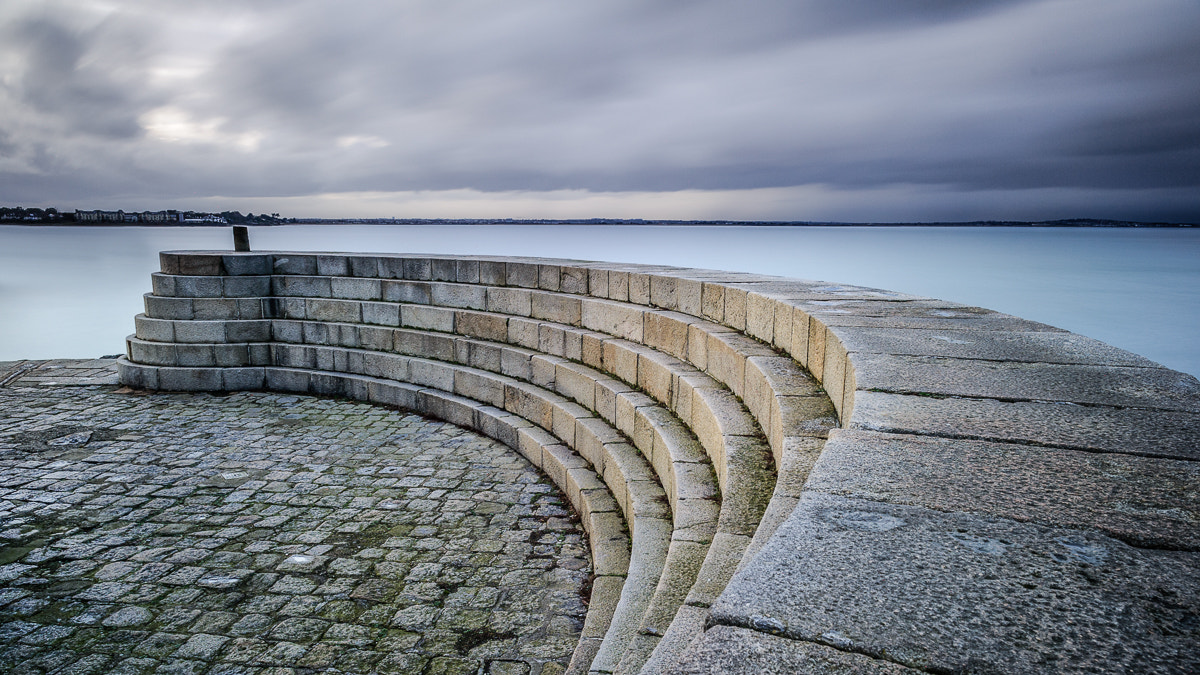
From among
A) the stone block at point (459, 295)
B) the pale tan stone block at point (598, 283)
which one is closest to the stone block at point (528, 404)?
the pale tan stone block at point (598, 283)

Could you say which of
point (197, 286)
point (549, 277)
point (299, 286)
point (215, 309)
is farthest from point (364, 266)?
point (549, 277)

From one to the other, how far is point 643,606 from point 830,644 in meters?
1.95

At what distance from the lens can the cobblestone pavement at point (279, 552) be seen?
3316mm

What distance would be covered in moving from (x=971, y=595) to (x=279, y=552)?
410cm

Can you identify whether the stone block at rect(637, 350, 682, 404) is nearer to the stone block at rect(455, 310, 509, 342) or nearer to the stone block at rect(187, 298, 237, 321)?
the stone block at rect(455, 310, 509, 342)

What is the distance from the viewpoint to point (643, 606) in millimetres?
3002

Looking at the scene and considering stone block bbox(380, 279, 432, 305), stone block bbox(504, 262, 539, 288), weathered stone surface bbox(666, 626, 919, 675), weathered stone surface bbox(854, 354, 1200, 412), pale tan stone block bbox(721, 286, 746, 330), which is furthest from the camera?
stone block bbox(380, 279, 432, 305)

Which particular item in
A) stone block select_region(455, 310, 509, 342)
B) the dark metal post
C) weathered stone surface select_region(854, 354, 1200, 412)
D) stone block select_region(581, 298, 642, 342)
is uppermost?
the dark metal post

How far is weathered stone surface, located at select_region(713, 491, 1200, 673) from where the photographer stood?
113cm

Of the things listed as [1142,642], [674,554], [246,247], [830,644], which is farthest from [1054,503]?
[246,247]

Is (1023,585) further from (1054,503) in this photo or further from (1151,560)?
(1054,503)

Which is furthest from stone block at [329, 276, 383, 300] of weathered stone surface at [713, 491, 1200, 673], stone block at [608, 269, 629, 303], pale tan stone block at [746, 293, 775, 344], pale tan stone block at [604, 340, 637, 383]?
weathered stone surface at [713, 491, 1200, 673]

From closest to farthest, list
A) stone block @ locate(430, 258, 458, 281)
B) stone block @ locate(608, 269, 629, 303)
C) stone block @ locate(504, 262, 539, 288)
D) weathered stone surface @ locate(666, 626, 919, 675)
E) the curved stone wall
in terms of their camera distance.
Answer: weathered stone surface @ locate(666, 626, 919, 675), the curved stone wall, stone block @ locate(608, 269, 629, 303), stone block @ locate(504, 262, 539, 288), stone block @ locate(430, 258, 458, 281)

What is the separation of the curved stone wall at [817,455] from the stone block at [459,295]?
24 mm
